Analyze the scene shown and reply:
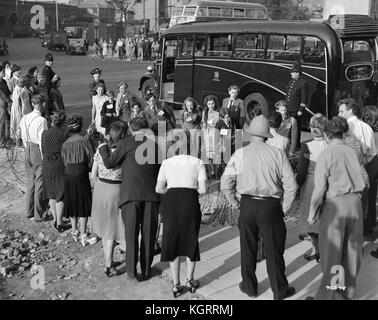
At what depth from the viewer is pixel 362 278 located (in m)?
5.52

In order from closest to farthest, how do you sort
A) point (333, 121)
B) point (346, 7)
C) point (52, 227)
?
1. point (333, 121)
2. point (52, 227)
3. point (346, 7)

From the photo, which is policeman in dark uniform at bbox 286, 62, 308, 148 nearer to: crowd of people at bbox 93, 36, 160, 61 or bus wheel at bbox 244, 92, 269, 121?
bus wheel at bbox 244, 92, 269, 121

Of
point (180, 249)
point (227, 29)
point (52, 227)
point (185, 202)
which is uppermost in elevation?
point (227, 29)

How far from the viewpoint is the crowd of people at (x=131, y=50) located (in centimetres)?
3703

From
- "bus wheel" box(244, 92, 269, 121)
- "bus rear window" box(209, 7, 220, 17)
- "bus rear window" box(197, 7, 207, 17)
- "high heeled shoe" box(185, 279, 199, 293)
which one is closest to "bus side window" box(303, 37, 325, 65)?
"bus wheel" box(244, 92, 269, 121)

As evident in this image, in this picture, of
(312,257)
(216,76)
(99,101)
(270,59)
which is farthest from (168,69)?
(312,257)

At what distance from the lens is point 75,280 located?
5.75 metres

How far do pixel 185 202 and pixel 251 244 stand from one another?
78 cm

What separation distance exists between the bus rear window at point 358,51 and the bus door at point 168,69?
562 centimetres

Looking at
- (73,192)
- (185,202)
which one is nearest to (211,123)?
(73,192)

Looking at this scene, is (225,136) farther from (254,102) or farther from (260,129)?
(254,102)

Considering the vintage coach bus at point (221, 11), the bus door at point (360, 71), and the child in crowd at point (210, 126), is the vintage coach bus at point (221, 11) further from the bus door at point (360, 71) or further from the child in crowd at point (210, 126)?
the child in crowd at point (210, 126)

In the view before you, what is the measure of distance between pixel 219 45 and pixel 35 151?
787cm

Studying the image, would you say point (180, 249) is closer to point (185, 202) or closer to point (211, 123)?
point (185, 202)
